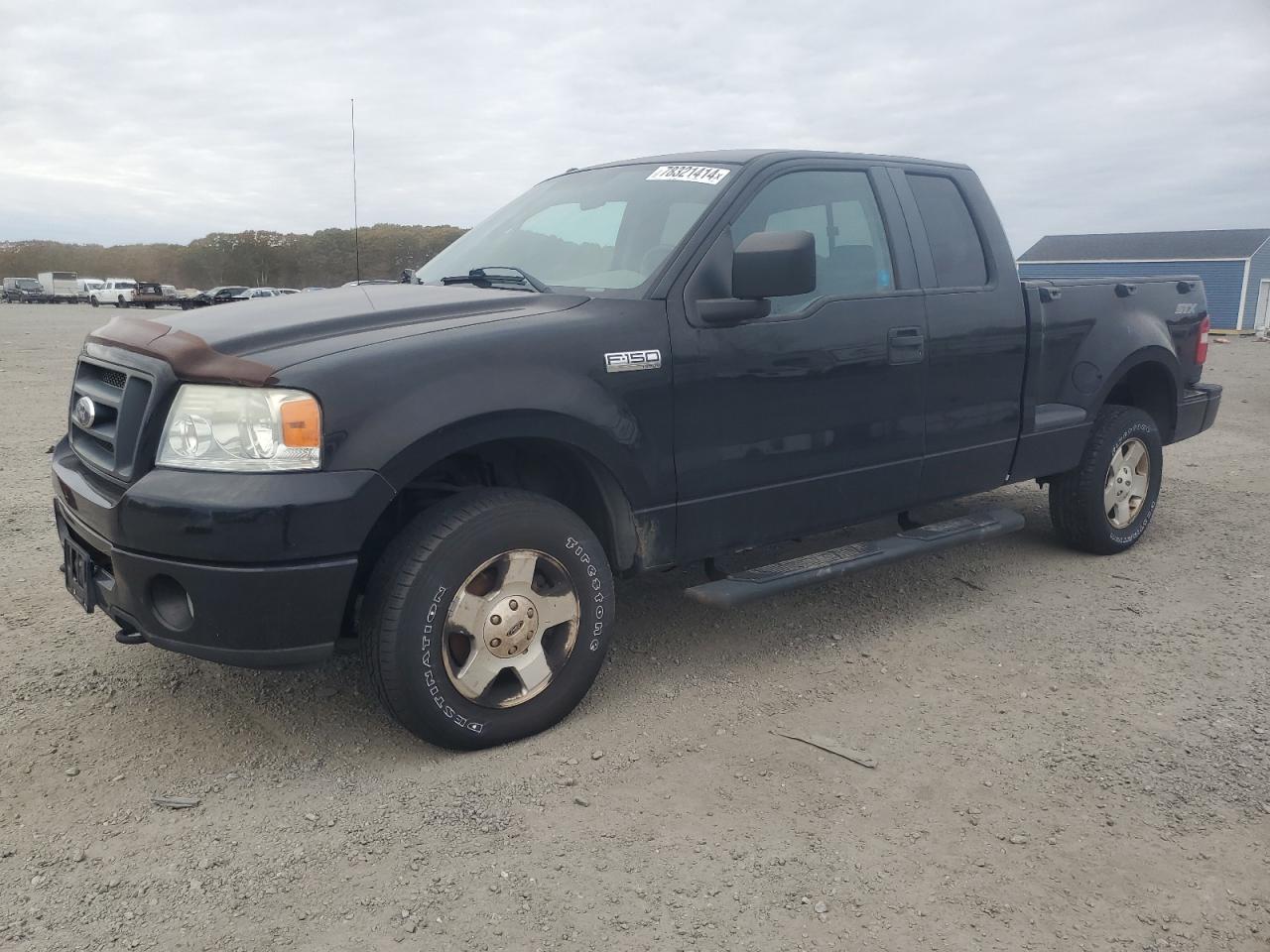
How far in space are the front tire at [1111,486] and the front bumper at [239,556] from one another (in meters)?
3.79

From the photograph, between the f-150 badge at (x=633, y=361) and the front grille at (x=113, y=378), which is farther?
the f-150 badge at (x=633, y=361)

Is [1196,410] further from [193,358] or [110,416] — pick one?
[110,416]

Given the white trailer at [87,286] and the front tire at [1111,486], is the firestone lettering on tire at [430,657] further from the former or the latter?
the white trailer at [87,286]

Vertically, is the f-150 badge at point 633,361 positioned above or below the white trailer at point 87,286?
below

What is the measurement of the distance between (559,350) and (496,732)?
4.02ft

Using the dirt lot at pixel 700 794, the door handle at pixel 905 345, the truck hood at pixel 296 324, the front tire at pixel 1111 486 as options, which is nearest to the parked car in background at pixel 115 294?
the dirt lot at pixel 700 794

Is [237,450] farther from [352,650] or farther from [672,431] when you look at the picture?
[672,431]

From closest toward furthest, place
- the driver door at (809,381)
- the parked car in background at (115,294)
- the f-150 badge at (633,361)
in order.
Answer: the f-150 badge at (633,361), the driver door at (809,381), the parked car in background at (115,294)

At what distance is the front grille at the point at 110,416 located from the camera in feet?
9.38

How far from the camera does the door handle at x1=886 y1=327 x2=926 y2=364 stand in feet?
13.1

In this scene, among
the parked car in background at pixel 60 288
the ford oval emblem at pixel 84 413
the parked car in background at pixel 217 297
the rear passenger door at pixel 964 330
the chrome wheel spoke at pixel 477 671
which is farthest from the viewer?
the parked car in background at pixel 60 288

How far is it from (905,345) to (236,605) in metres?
2.72

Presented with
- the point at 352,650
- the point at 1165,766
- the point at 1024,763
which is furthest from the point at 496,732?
the point at 1165,766

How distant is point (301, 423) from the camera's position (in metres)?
2.71
